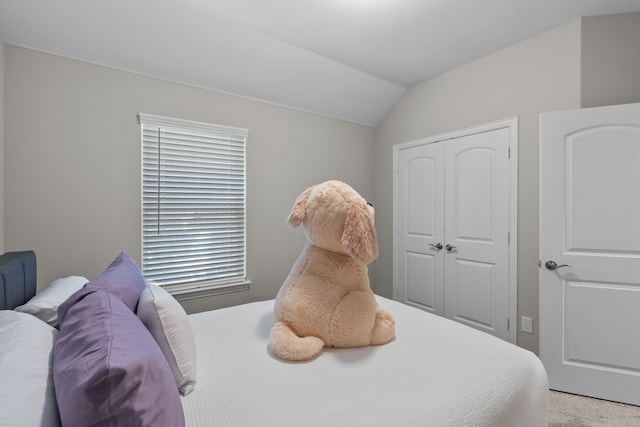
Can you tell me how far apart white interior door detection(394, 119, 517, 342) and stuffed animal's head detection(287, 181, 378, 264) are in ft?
5.92

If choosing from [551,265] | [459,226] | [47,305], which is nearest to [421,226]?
[459,226]

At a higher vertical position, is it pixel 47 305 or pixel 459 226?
pixel 459 226

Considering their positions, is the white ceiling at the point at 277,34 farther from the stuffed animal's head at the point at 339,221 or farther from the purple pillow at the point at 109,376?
the purple pillow at the point at 109,376

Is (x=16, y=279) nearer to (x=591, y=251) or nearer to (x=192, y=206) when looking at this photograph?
(x=192, y=206)

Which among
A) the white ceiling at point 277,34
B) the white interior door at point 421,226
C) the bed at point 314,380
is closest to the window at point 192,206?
the white ceiling at point 277,34

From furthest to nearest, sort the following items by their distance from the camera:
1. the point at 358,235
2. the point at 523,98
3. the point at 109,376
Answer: the point at 523,98 → the point at 358,235 → the point at 109,376

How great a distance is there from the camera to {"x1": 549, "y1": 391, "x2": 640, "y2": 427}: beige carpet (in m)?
1.77

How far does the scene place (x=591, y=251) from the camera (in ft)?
6.68

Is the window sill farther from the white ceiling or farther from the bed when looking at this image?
the white ceiling

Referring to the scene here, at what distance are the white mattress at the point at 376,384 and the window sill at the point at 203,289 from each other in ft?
3.62

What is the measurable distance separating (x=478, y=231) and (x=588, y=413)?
142 centimetres

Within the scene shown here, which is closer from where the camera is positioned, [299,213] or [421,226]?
[299,213]

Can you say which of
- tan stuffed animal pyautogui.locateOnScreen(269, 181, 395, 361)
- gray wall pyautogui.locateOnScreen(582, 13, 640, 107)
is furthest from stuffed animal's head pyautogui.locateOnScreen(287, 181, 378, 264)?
gray wall pyautogui.locateOnScreen(582, 13, 640, 107)

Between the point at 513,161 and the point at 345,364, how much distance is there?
2255mm
